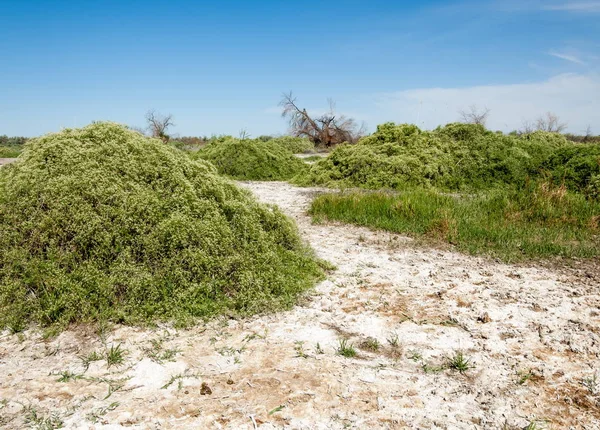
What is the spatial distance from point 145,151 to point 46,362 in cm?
227

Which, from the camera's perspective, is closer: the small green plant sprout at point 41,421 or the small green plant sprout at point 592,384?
the small green plant sprout at point 41,421

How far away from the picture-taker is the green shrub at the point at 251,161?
43.6 ft

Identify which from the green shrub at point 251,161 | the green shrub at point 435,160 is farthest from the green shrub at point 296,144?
the green shrub at point 435,160

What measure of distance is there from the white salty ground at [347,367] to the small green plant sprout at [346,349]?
43 millimetres

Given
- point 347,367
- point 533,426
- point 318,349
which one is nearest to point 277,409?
point 347,367

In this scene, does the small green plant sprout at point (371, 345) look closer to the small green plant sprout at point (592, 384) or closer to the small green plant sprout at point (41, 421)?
the small green plant sprout at point (592, 384)

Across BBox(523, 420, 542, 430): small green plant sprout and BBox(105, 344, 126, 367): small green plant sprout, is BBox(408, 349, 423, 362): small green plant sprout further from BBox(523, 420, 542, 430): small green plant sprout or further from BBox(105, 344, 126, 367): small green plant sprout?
BBox(105, 344, 126, 367): small green plant sprout

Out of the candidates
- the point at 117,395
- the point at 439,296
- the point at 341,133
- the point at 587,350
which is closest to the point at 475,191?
the point at 439,296

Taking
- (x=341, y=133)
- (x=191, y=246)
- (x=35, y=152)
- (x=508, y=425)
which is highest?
(x=341, y=133)

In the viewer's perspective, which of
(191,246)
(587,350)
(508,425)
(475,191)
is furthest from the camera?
(475,191)

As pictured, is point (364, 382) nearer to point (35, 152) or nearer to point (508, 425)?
point (508, 425)

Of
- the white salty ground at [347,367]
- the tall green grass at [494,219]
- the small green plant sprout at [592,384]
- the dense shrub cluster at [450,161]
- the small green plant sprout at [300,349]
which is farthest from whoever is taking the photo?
the dense shrub cluster at [450,161]

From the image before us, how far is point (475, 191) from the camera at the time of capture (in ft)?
33.3

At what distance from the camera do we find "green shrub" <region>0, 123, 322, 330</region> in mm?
3674
